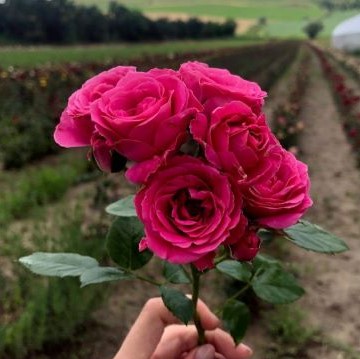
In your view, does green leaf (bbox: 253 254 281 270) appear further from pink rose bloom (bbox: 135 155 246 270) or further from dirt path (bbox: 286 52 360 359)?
dirt path (bbox: 286 52 360 359)

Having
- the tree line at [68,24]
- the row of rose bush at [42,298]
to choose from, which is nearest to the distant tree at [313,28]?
the tree line at [68,24]

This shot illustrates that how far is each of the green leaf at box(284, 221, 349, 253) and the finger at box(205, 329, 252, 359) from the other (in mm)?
353

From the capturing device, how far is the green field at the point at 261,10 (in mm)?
A: 45041

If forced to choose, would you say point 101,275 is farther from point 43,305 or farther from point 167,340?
point 43,305

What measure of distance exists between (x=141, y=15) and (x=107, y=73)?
139 feet

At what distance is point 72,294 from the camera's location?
246 centimetres

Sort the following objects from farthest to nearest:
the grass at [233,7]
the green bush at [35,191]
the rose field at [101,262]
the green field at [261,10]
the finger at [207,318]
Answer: the grass at [233,7], the green field at [261,10], the green bush at [35,191], the rose field at [101,262], the finger at [207,318]

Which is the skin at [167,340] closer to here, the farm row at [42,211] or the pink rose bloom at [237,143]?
the farm row at [42,211]

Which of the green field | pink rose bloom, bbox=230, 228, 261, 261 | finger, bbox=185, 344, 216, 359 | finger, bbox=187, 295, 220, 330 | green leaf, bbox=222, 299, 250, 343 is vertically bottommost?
the green field

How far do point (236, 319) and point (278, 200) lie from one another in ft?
1.34

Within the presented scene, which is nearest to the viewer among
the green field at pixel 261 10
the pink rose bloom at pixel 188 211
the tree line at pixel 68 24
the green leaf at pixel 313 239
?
the pink rose bloom at pixel 188 211

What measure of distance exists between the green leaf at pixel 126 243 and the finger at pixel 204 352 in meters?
0.23

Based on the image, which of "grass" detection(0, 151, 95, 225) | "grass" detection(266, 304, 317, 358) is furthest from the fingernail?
"grass" detection(0, 151, 95, 225)

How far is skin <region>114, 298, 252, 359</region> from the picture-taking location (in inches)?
44.8
